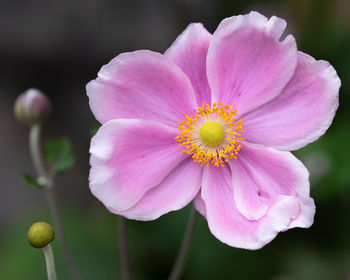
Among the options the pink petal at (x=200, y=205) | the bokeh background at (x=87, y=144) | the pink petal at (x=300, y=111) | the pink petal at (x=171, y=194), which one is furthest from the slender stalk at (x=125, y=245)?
the bokeh background at (x=87, y=144)

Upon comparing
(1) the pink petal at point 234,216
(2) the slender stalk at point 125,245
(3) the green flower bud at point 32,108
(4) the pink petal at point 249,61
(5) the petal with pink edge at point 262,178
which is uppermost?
(4) the pink petal at point 249,61

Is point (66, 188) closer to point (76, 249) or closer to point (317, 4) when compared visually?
point (76, 249)

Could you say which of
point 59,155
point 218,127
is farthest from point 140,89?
point 59,155

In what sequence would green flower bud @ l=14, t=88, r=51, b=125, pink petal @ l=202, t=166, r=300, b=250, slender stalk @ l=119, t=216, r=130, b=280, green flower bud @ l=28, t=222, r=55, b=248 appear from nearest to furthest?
1. green flower bud @ l=28, t=222, r=55, b=248
2. pink petal @ l=202, t=166, r=300, b=250
3. slender stalk @ l=119, t=216, r=130, b=280
4. green flower bud @ l=14, t=88, r=51, b=125

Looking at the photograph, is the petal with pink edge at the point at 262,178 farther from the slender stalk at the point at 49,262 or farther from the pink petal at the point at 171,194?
the slender stalk at the point at 49,262

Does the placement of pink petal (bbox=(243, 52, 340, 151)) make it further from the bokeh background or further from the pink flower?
the bokeh background

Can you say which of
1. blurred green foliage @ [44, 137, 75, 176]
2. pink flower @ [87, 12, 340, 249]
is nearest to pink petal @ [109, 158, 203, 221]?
pink flower @ [87, 12, 340, 249]

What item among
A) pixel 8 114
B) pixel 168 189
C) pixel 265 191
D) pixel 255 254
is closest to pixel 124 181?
pixel 168 189
